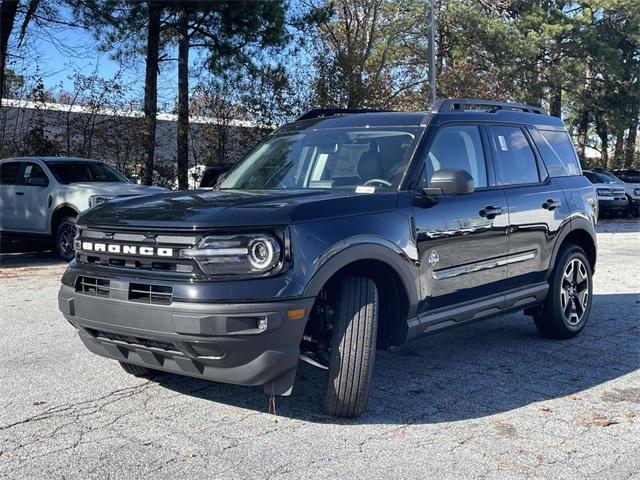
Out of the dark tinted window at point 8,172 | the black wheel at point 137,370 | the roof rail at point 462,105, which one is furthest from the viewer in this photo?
the dark tinted window at point 8,172

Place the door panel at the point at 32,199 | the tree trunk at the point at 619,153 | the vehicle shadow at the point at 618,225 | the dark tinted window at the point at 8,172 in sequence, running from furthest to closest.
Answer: the tree trunk at the point at 619,153
the vehicle shadow at the point at 618,225
the dark tinted window at the point at 8,172
the door panel at the point at 32,199

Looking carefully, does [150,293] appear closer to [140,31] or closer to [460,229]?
[460,229]

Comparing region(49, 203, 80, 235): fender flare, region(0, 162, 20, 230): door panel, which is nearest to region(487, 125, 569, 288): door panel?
region(49, 203, 80, 235): fender flare

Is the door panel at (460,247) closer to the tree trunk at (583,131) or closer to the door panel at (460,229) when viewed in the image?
the door panel at (460,229)

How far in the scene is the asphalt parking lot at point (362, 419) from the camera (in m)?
3.76

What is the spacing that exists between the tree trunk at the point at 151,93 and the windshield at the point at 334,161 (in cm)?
1278

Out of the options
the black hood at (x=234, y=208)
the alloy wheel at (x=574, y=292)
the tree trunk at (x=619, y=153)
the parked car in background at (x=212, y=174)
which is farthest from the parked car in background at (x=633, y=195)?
the black hood at (x=234, y=208)

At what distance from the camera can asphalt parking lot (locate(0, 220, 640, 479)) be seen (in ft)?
12.3

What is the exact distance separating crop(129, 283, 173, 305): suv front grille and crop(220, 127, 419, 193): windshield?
149cm

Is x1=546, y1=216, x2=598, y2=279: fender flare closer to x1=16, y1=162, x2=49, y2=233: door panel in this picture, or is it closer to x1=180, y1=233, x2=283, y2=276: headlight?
x1=180, y1=233, x2=283, y2=276: headlight

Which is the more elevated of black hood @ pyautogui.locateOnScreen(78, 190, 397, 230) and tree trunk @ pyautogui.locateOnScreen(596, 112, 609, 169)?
tree trunk @ pyautogui.locateOnScreen(596, 112, 609, 169)

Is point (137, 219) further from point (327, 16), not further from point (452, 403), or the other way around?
point (327, 16)

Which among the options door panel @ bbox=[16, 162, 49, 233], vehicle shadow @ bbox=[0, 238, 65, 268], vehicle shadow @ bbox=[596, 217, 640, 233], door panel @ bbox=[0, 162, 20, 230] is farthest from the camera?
vehicle shadow @ bbox=[596, 217, 640, 233]

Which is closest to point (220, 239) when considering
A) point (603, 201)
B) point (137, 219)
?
point (137, 219)
